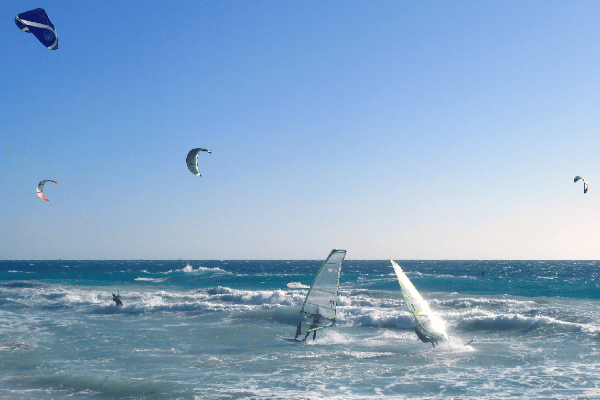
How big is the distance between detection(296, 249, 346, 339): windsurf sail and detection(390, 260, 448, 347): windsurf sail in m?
1.79

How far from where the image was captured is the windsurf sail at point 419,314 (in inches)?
482

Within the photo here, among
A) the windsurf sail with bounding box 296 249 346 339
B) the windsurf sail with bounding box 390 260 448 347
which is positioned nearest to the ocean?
the windsurf sail with bounding box 390 260 448 347

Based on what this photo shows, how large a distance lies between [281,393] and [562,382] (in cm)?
642

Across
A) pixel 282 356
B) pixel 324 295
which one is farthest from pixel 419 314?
pixel 282 356

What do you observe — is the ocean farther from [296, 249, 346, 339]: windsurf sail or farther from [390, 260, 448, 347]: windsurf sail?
[296, 249, 346, 339]: windsurf sail

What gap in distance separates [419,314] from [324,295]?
2892mm

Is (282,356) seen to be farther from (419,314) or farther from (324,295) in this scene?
(419,314)

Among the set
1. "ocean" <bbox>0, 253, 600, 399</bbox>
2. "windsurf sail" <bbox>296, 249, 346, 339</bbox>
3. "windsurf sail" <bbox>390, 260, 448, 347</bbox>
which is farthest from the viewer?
"windsurf sail" <bbox>296, 249, 346, 339</bbox>

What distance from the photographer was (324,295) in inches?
535

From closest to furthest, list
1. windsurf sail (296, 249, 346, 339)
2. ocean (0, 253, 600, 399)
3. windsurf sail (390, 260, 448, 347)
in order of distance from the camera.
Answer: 1. ocean (0, 253, 600, 399)
2. windsurf sail (390, 260, 448, 347)
3. windsurf sail (296, 249, 346, 339)

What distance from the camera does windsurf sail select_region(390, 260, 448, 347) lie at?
12242 millimetres

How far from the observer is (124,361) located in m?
12.1

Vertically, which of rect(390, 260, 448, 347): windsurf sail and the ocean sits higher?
rect(390, 260, 448, 347): windsurf sail

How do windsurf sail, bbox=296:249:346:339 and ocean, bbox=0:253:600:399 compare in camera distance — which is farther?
windsurf sail, bbox=296:249:346:339
